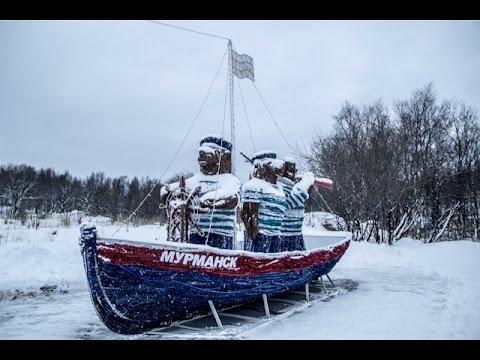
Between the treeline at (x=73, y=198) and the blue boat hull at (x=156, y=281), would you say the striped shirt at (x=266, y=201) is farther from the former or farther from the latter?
the treeline at (x=73, y=198)

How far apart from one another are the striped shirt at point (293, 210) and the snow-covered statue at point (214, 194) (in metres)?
1.66

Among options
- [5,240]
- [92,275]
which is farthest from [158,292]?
[5,240]

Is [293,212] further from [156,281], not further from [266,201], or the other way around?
[156,281]

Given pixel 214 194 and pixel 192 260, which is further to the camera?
Result: pixel 214 194

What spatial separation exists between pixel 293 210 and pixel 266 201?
1267mm

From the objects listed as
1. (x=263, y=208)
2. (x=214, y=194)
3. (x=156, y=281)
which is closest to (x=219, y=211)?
(x=214, y=194)

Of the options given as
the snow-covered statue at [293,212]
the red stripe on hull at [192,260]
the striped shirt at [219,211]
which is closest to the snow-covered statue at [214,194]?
the striped shirt at [219,211]

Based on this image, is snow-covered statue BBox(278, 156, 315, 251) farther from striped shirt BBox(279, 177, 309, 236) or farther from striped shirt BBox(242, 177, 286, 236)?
striped shirt BBox(242, 177, 286, 236)

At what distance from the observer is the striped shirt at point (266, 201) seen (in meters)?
6.38

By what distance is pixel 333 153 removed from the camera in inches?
669

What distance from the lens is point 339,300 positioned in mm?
6934

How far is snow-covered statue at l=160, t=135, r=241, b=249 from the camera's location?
583 centimetres

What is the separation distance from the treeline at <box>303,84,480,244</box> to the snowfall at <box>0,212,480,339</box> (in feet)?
11.9

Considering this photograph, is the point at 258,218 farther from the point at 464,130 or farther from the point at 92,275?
the point at 464,130
